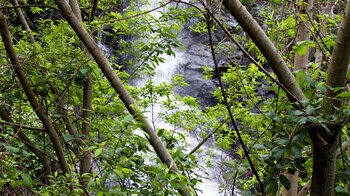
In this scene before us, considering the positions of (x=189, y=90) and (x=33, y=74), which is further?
(x=189, y=90)

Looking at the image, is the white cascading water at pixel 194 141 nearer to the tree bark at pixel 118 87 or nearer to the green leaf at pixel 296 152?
the tree bark at pixel 118 87

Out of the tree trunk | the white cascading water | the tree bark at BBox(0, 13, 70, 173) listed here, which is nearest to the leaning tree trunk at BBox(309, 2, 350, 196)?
the tree trunk

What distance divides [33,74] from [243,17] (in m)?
1.92

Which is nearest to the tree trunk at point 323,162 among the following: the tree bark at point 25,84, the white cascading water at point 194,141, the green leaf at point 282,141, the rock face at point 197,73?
the green leaf at point 282,141

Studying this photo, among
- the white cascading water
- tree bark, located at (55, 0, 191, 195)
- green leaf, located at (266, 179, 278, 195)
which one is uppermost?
the white cascading water

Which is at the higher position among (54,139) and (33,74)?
(33,74)

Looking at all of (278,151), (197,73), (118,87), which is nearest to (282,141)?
(278,151)

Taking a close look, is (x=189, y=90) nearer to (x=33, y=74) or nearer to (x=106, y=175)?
(x=33, y=74)

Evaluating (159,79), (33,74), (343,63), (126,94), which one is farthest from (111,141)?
(159,79)

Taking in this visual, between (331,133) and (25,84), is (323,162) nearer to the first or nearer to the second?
(331,133)

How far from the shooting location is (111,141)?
1744 millimetres

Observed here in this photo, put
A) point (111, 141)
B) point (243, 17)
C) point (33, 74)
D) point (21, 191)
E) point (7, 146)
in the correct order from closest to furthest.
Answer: point (243, 17) < point (7, 146) < point (111, 141) < point (33, 74) < point (21, 191)

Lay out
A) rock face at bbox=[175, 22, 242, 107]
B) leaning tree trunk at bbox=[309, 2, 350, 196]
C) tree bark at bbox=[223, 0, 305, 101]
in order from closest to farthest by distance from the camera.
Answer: leaning tree trunk at bbox=[309, 2, 350, 196] → tree bark at bbox=[223, 0, 305, 101] → rock face at bbox=[175, 22, 242, 107]

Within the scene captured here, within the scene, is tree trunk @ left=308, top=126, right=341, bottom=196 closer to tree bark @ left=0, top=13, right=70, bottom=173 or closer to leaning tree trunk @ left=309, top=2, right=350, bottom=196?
leaning tree trunk @ left=309, top=2, right=350, bottom=196
